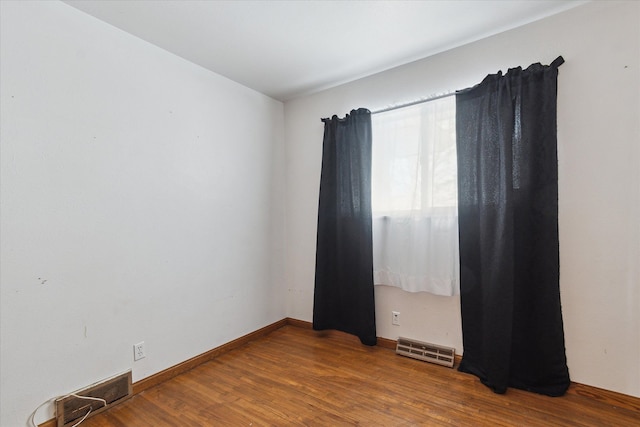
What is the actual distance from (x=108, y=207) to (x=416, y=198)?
7.15 feet

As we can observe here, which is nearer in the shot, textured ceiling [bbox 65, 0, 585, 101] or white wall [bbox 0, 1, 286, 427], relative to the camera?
white wall [bbox 0, 1, 286, 427]

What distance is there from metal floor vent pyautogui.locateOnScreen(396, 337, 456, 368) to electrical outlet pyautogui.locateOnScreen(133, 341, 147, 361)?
1.90 meters

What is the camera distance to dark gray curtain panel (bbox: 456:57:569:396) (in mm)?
1914

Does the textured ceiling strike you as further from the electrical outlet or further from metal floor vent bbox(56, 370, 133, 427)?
metal floor vent bbox(56, 370, 133, 427)

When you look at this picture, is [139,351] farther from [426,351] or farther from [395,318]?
[426,351]

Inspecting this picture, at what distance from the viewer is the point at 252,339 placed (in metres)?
2.89

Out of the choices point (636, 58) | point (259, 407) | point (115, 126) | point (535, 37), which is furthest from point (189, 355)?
point (636, 58)

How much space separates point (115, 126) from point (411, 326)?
2.63 meters

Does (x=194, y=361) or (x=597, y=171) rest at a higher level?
(x=597, y=171)

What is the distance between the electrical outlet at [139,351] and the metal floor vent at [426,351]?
1896mm

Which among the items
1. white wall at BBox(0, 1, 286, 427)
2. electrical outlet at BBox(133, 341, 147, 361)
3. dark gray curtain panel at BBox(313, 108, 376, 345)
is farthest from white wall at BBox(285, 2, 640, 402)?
electrical outlet at BBox(133, 341, 147, 361)

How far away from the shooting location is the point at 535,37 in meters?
2.03

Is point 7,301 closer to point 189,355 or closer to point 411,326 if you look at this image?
point 189,355

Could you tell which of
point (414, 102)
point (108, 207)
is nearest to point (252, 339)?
point (108, 207)
